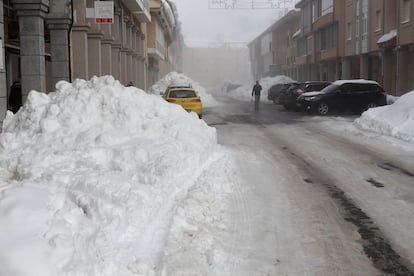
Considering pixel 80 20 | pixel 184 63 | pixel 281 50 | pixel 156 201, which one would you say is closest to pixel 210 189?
pixel 156 201

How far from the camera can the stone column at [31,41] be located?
46.8 ft

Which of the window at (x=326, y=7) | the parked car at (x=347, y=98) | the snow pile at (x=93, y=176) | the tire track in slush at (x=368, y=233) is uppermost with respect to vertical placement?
the window at (x=326, y=7)

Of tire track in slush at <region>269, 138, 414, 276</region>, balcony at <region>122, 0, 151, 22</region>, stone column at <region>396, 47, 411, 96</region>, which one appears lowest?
tire track in slush at <region>269, 138, 414, 276</region>

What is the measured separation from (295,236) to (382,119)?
12.3 meters

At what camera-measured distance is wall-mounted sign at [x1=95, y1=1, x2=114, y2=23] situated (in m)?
17.5

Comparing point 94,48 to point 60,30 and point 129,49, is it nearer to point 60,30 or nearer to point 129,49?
point 60,30

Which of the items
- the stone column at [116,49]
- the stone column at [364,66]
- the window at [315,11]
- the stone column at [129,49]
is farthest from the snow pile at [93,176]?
the window at [315,11]

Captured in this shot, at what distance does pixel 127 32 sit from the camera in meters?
33.2

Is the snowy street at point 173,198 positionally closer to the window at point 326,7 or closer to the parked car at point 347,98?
the parked car at point 347,98

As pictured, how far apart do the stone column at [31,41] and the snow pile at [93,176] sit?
16.2 feet

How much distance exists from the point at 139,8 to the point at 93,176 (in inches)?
1104

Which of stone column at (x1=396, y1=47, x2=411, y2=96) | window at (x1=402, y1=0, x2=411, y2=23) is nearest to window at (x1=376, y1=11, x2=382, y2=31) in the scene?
window at (x1=402, y1=0, x2=411, y2=23)

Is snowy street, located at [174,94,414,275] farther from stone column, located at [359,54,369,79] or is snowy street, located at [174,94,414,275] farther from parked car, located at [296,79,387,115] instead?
stone column, located at [359,54,369,79]

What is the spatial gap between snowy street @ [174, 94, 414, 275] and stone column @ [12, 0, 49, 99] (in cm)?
588
